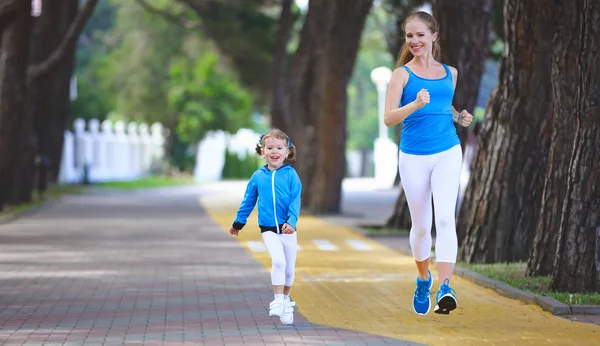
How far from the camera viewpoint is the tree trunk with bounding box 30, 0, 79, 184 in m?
36.2

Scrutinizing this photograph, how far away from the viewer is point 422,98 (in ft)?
31.6

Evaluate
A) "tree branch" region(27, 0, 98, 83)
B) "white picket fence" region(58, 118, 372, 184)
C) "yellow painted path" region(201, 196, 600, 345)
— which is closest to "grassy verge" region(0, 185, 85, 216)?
"tree branch" region(27, 0, 98, 83)

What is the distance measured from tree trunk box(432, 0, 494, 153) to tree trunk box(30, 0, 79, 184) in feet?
50.0

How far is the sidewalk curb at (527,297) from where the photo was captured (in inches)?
424

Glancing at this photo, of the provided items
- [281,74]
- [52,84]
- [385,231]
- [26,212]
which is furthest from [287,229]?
[52,84]

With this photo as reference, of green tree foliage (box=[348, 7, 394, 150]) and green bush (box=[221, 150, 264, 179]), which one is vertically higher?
green tree foliage (box=[348, 7, 394, 150])

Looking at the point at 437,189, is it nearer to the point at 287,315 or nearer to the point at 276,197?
the point at 276,197

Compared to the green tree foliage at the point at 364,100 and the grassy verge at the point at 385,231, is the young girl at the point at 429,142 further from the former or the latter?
the green tree foliage at the point at 364,100

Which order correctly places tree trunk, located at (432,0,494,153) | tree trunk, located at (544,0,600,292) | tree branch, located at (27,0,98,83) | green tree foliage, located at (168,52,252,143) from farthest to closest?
green tree foliage, located at (168,52,252,143) < tree branch, located at (27,0,98,83) < tree trunk, located at (432,0,494,153) < tree trunk, located at (544,0,600,292)

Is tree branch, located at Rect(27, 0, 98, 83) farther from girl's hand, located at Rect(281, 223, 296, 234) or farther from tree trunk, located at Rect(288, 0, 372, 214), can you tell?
girl's hand, located at Rect(281, 223, 296, 234)

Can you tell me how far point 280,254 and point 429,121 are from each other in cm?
138

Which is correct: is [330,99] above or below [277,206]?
above

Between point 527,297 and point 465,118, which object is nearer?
point 465,118

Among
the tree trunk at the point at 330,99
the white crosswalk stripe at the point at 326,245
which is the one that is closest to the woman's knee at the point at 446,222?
the white crosswalk stripe at the point at 326,245
